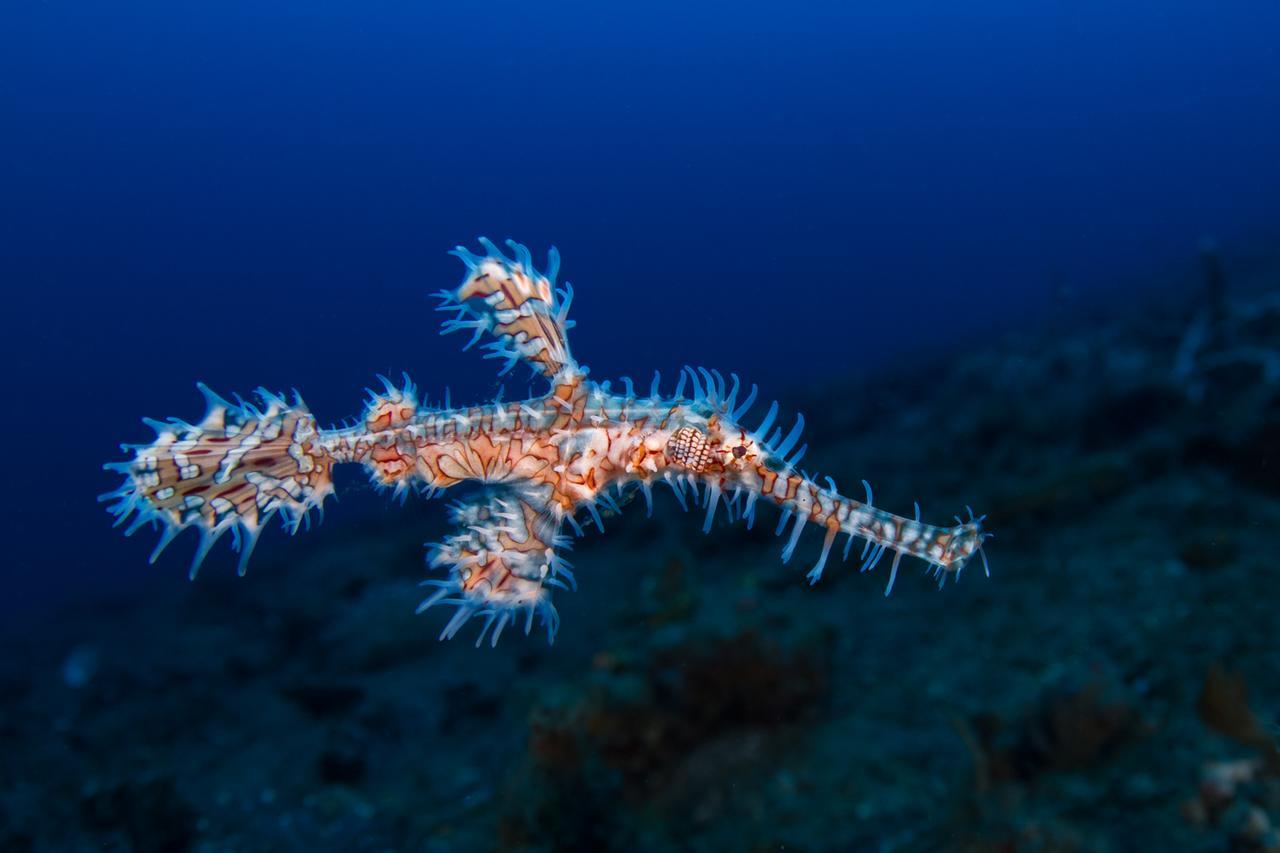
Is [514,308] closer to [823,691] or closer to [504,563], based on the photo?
[504,563]

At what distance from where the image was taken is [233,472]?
3.81 meters

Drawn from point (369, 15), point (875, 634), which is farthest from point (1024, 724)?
point (369, 15)

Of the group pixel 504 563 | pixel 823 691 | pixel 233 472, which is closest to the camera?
pixel 504 563

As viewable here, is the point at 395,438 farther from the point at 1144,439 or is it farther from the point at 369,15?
the point at 369,15

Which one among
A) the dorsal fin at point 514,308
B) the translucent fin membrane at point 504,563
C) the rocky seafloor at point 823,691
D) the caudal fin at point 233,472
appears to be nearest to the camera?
the translucent fin membrane at point 504,563

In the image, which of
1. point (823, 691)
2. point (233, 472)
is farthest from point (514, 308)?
point (823, 691)

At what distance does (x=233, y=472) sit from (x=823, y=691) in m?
5.78

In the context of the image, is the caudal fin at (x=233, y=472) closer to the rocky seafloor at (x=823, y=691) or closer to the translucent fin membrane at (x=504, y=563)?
the rocky seafloor at (x=823, y=691)

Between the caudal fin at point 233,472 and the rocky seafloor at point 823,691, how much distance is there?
603 millimetres

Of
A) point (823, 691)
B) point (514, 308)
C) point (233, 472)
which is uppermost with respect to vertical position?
point (514, 308)

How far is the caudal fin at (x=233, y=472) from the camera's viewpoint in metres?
3.71

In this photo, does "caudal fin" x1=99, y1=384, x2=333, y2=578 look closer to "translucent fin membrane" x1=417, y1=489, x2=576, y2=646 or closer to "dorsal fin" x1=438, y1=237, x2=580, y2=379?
"translucent fin membrane" x1=417, y1=489, x2=576, y2=646

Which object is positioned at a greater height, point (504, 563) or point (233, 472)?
point (233, 472)

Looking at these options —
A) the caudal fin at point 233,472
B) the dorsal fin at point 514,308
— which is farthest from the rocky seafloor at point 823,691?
the dorsal fin at point 514,308
